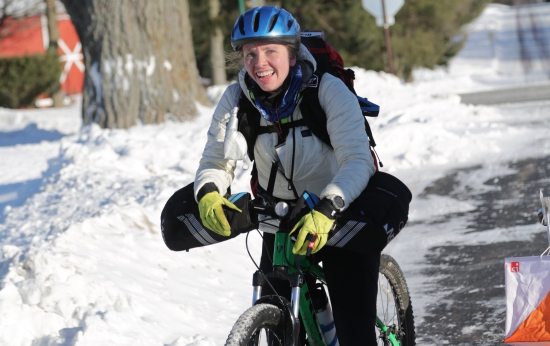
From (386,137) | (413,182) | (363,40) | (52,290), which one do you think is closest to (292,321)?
(52,290)

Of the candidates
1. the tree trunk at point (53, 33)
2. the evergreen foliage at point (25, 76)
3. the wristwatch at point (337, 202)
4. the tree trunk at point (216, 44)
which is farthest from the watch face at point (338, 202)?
the tree trunk at point (53, 33)

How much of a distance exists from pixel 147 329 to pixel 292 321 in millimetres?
1788

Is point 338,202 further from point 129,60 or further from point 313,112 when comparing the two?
point 129,60

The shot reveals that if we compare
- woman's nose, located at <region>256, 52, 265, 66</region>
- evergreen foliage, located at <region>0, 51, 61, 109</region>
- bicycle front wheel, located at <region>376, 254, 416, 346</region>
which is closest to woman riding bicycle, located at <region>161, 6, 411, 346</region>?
woman's nose, located at <region>256, 52, 265, 66</region>

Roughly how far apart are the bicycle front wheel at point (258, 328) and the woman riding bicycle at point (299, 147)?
0.32 metres

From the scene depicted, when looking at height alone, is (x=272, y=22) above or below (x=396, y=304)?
above

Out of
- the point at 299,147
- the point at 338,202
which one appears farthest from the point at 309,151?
the point at 338,202

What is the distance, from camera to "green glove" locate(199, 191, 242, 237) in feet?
9.93

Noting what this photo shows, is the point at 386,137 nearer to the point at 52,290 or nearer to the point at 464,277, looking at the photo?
the point at 464,277

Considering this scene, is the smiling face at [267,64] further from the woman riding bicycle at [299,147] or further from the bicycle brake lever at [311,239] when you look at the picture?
the bicycle brake lever at [311,239]

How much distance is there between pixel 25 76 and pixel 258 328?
25.7 metres

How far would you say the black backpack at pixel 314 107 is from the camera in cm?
315

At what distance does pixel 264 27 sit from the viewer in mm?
3102

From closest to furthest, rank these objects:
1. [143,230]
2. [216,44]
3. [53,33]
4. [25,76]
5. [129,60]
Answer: [143,230], [129,60], [216,44], [25,76], [53,33]
